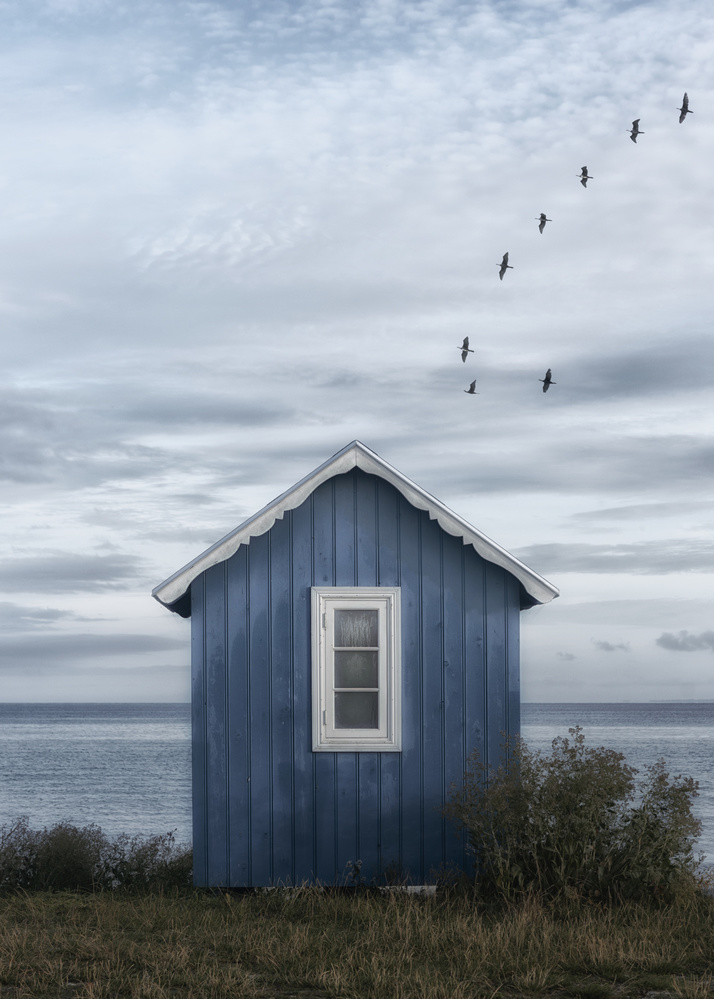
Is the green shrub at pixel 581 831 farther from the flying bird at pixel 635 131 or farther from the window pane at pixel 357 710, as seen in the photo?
the flying bird at pixel 635 131

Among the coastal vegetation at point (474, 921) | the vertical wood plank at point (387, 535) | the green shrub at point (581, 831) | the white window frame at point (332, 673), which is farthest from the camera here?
the vertical wood plank at point (387, 535)

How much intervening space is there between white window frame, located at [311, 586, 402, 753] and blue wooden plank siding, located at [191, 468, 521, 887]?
96 millimetres

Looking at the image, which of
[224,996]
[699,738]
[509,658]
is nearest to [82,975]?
[224,996]

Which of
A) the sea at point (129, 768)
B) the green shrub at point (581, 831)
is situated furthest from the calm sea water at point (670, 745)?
the green shrub at point (581, 831)

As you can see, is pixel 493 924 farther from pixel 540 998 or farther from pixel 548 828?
pixel 540 998

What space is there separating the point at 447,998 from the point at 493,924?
2122 millimetres

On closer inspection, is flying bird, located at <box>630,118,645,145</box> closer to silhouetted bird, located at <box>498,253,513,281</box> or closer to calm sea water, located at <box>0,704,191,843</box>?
silhouetted bird, located at <box>498,253,513,281</box>

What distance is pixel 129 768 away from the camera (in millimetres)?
53344

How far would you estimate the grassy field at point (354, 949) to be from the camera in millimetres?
6926

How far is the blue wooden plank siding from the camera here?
33.4ft

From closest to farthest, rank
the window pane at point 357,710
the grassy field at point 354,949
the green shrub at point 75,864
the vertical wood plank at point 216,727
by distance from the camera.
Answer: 1. the grassy field at point 354,949
2. the vertical wood plank at point 216,727
3. the window pane at point 357,710
4. the green shrub at point 75,864

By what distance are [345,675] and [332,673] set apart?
17 cm

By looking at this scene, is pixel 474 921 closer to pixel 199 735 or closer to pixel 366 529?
pixel 199 735

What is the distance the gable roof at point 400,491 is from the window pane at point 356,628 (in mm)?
1180
